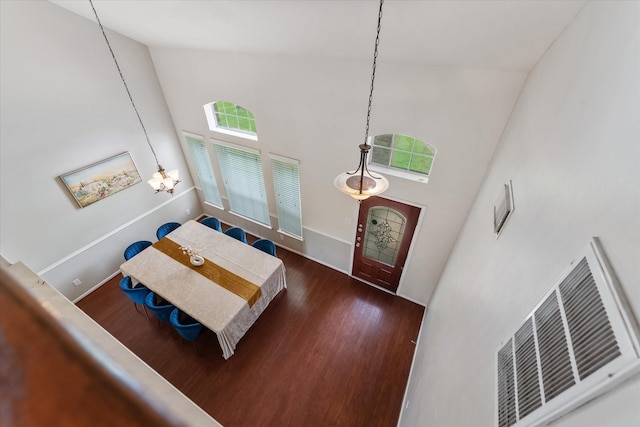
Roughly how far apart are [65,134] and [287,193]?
3.20 m

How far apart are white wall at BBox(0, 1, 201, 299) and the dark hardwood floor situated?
0.89 metres

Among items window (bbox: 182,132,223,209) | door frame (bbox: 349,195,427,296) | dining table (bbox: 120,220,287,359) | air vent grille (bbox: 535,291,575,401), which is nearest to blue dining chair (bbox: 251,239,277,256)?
dining table (bbox: 120,220,287,359)

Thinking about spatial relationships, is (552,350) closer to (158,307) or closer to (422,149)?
(422,149)

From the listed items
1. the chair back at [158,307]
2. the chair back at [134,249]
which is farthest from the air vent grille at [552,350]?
the chair back at [134,249]

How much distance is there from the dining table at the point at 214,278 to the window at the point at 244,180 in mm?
1020

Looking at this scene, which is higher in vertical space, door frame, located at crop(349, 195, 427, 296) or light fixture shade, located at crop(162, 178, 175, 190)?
light fixture shade, located at crop(162, 178, 175, 190)

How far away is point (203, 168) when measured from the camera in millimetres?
5668

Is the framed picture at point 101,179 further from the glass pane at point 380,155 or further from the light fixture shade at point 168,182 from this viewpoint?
the glass pane at point 380,155

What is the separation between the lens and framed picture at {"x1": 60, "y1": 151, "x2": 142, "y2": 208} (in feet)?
13.8

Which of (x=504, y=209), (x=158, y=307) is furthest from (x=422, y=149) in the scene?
(x=158, y=307)

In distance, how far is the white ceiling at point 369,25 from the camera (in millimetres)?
2029

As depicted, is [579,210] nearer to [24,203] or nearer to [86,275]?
[24,203]

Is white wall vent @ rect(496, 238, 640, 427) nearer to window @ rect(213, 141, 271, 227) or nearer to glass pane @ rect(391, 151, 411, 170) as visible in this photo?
glass pane @ rect(391, 151, 411, 170)

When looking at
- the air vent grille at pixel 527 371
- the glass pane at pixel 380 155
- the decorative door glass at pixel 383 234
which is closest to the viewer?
the air vent grille at pixel 527 371
